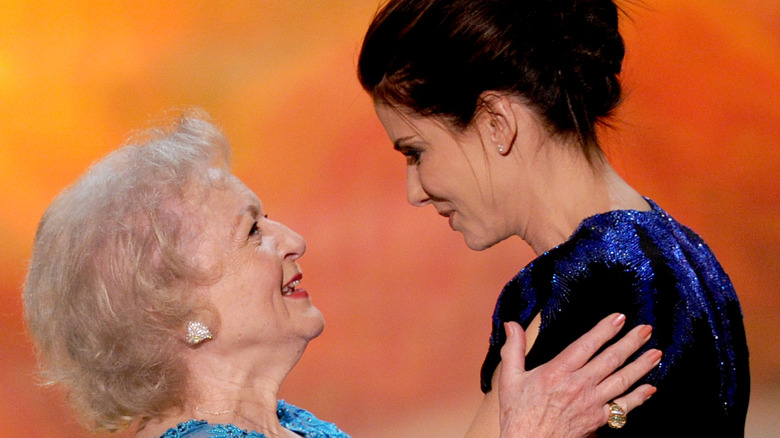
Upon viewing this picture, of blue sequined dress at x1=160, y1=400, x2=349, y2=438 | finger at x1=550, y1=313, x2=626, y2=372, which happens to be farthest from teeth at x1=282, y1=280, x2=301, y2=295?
finger at x1=550, y1=313, x2=626, y2=372

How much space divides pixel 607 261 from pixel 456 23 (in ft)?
1.45

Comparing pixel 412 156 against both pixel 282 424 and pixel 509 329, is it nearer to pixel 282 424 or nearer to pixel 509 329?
pixel 509 329

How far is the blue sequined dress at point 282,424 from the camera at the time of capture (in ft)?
5.19

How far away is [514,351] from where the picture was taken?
1.31m

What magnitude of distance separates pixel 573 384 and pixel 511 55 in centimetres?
52

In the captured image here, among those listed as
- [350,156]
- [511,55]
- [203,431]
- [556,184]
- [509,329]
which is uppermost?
[350,156]

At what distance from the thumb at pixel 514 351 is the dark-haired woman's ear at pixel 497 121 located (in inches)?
11.9

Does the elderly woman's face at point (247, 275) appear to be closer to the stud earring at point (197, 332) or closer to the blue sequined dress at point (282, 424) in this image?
the stud earring at point (197, 332)

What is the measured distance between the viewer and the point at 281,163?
319 cm

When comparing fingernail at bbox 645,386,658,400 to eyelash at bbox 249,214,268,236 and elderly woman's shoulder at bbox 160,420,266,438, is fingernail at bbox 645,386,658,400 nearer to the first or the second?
elderly woman's shoulder at bbox 160,420,266,438

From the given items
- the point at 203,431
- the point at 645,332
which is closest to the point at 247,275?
the point at 203,431

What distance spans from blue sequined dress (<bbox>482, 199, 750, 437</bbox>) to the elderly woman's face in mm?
564

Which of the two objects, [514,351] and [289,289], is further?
[289,289]

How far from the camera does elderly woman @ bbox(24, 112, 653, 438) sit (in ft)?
5.36
